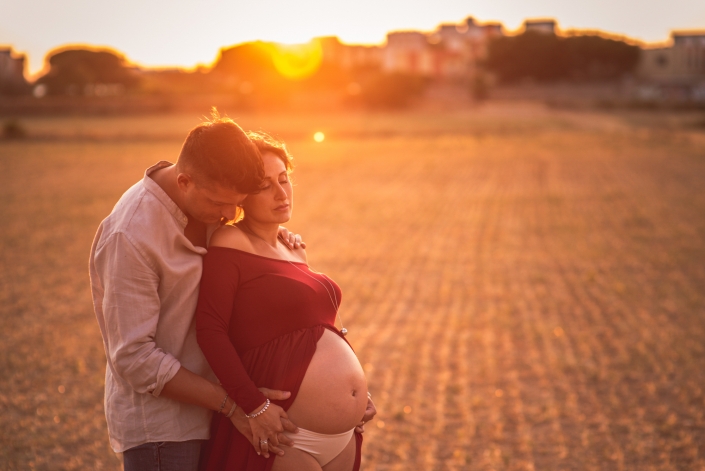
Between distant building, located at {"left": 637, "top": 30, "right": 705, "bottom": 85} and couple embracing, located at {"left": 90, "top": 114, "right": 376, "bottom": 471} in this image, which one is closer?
couple embracing, located at {"left": 90, "top": 114, "right": 376, "bottom": 471}

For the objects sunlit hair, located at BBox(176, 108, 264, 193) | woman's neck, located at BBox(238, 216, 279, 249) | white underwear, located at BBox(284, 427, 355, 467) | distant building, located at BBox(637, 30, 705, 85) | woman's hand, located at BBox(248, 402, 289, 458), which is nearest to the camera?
sunlit hair, located at BBox(176, 108, 264, 193)

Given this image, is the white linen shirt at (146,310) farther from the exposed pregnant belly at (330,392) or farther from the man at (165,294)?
the exposed pregnant belly at (330,392)

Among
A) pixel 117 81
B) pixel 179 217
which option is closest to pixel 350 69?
pixel 117 81

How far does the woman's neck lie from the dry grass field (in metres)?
3.04

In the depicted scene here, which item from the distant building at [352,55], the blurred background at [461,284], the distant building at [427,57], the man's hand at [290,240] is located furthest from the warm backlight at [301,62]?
the man's hand at [290,240]

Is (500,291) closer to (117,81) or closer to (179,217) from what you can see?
(179,217)

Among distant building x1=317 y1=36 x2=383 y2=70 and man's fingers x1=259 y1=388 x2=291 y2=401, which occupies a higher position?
distant building x1=317 y1=36 x2=383 y2=70

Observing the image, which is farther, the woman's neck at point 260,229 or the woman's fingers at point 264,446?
the woman's neck at point 260,229

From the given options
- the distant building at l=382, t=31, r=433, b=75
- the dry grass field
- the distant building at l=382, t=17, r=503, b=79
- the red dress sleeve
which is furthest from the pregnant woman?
the distant building at l=382, t=31, r=433, b=75

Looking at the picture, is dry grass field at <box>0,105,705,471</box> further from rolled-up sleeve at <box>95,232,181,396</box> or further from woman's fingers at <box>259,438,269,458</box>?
rolled-up sleeve at <box>95,232,181,396</box>

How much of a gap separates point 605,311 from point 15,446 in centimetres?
710

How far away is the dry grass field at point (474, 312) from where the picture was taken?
18.5ft

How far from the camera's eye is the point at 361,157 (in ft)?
108

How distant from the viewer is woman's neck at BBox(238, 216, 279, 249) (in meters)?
2.72
